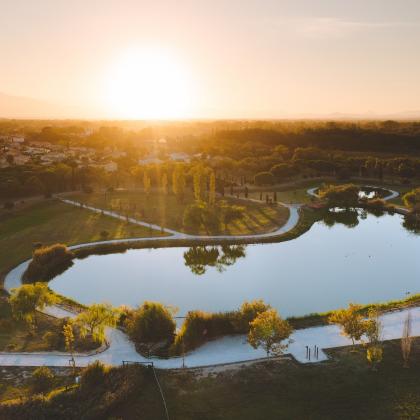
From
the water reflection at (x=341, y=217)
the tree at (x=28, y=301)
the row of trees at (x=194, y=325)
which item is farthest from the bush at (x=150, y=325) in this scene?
the water reflection at (x=341, y=217)

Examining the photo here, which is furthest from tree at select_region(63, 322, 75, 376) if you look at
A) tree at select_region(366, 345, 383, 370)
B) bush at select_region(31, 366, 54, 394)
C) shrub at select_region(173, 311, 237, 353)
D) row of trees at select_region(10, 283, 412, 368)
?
tree at select_region(366, 345, 383, 370)

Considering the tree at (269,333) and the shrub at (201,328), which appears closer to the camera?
the tree at (269,333)

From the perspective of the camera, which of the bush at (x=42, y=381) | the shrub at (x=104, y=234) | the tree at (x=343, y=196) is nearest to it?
the bush at (x=42, y=381)

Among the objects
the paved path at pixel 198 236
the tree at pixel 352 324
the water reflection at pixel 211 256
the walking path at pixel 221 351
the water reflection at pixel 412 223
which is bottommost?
the water reflection at pixel 211 256

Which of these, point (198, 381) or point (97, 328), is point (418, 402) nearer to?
point (198, 381)

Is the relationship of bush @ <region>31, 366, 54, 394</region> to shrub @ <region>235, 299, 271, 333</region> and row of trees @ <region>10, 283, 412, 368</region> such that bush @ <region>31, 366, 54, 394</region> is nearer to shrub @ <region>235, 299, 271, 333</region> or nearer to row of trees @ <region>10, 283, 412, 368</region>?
row of trees @ <region>10, 283, 412, 368</region>

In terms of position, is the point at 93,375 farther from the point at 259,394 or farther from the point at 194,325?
the point at 259,394

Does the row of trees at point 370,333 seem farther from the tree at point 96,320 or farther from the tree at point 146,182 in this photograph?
the tree at point 146,182
